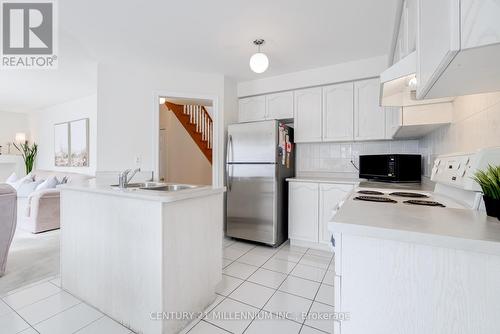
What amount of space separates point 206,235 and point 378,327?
1.24 m

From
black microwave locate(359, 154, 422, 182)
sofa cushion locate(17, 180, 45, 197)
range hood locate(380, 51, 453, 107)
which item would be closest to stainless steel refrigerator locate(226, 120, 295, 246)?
black microwave locate(359, 154, 422, 182)

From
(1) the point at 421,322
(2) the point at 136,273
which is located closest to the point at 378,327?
(1) the point at 421,322

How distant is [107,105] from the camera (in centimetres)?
290

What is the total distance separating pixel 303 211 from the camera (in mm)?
2943

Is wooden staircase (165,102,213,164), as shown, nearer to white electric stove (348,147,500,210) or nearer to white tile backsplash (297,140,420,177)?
white tile backsplash (297,140,420,177)

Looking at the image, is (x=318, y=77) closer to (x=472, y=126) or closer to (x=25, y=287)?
(x=472, y=126)

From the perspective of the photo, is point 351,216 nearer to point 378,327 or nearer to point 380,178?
point 378,327

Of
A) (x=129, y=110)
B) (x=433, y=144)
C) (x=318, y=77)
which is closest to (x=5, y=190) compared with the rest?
(x=129, y=110)

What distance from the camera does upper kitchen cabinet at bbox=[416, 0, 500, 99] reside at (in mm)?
522

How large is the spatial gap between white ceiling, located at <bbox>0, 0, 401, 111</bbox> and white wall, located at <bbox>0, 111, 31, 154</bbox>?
13.7 ft

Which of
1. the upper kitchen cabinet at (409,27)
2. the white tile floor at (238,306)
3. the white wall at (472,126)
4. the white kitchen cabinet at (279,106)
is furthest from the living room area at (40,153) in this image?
the white wall at (472,126)

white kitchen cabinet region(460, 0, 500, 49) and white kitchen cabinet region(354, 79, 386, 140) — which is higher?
white kitchen cabinet region(354, 79, 386, 140)

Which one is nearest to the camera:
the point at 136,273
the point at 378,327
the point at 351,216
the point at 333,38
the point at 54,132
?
the point at 378,327

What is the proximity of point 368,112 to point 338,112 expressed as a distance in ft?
1.18
